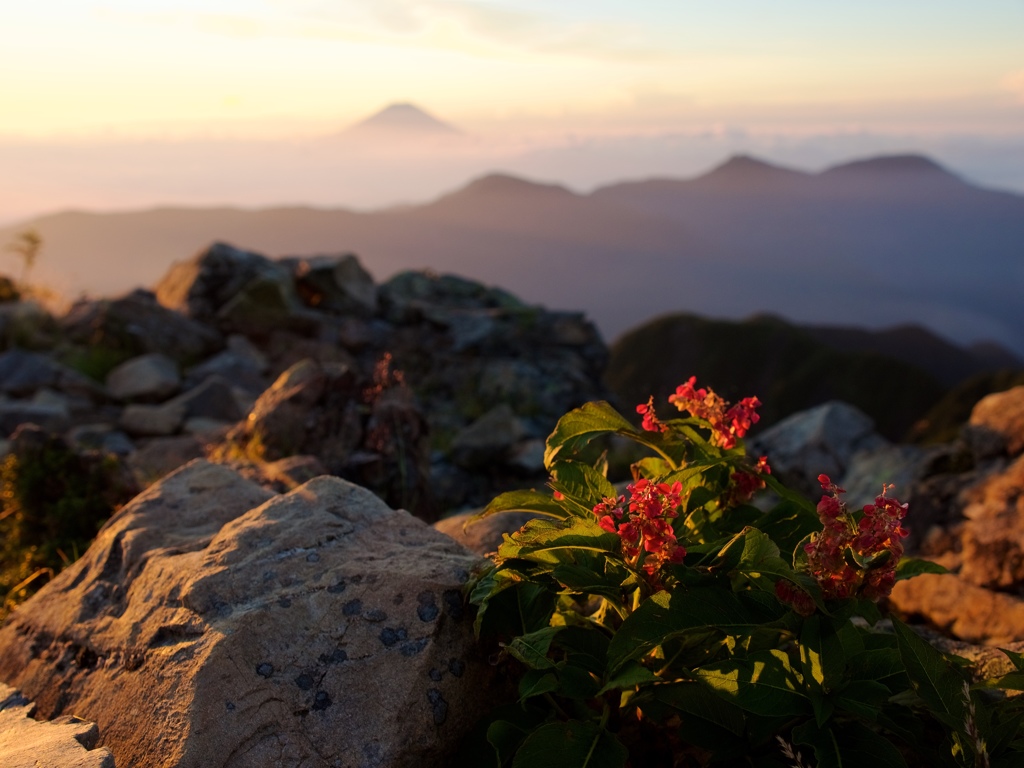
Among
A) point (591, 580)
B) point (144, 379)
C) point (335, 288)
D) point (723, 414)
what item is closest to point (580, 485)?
point (591, 580)

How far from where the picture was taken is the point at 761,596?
3068mm

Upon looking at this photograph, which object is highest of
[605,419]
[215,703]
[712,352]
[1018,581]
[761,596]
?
[605,419]

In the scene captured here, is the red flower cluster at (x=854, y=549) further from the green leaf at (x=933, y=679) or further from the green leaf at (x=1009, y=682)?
the green leaf at (x=1009, y=682)

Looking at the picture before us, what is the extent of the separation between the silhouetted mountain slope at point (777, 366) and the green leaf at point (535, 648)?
111 m

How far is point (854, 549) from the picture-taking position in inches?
118

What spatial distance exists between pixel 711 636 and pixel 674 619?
1.55 ft

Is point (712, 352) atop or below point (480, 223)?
below

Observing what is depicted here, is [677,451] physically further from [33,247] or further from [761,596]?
[33,247]

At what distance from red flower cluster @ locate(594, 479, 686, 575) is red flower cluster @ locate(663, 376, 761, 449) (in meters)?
0.64

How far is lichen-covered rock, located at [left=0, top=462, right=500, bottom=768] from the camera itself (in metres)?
3.30

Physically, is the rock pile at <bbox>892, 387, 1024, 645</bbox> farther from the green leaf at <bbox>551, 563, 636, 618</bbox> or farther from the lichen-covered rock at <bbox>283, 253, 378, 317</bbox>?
the lichen-covered rock at <bbox>283, 253, 378, 317</bbox>

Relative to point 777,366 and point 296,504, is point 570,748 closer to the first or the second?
point 296,504

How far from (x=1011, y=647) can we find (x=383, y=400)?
5601mm

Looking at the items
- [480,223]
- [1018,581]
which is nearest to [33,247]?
[1018,581]
